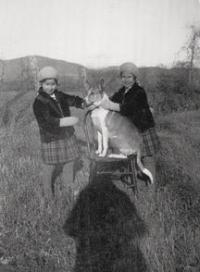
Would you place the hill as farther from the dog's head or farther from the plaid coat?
the dog's head

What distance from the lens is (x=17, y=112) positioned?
352 inches

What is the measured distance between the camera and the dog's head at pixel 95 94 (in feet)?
11.9

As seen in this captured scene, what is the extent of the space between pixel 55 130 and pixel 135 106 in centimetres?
105

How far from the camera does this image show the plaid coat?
11.7ft

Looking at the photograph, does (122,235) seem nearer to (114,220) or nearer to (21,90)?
(114,220)

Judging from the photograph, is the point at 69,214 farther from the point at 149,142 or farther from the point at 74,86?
the point at 74,86

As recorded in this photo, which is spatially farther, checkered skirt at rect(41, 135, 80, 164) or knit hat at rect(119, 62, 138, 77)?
checkered skirt at rect(41, 135, 80, 164)

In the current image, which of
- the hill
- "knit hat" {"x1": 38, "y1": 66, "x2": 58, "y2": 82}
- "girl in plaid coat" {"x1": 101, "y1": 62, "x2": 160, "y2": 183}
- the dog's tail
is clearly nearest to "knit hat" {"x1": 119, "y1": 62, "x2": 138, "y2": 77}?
"girl in plaid coat" {"x1": 101, "y1": 62, "x2": 160, "y2": 183}

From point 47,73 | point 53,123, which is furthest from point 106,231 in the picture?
point 47,73

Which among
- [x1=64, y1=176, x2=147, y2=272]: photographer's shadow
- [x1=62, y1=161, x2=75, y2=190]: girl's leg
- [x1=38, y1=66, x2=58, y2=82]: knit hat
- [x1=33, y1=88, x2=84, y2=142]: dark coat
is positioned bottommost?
[x1=64, y1=176, x2=147, y2=272]: photographer's shadow

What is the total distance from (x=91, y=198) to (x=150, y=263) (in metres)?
1.52

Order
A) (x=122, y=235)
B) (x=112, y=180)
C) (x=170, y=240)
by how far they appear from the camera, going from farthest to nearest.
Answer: (x=112, y=180) → (x=122, y=235) → (x=170, y=240)

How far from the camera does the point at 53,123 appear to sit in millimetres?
3504

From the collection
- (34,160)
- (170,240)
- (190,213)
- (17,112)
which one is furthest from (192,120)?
(170,240)
